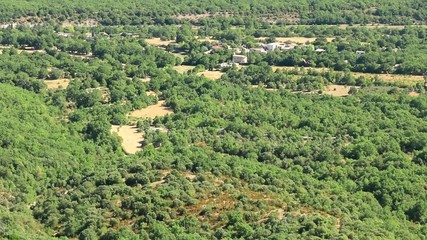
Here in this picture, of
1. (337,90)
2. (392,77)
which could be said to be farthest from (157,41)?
(392,77)

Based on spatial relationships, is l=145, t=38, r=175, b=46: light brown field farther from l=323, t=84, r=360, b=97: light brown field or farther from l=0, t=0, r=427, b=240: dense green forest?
l=323, t=84, r=360, b=97: light brown field

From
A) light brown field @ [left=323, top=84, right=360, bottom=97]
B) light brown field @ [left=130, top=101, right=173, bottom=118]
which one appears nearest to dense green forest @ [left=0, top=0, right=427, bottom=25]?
light brown field @ [left=323, top=84, right=360, bottom=97]

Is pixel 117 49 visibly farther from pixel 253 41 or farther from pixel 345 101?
pixel 345 101

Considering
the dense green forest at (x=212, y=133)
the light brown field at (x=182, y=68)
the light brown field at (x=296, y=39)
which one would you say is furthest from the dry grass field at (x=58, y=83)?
the light brown field at (x=296, y=39)

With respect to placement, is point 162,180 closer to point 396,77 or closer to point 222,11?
point 396,77

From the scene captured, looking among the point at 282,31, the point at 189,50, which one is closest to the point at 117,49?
the point at 189,50

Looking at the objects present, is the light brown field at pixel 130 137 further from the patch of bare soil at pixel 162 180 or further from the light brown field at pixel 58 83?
the light brown field at pixel 58 83
